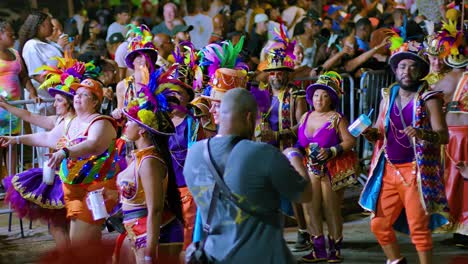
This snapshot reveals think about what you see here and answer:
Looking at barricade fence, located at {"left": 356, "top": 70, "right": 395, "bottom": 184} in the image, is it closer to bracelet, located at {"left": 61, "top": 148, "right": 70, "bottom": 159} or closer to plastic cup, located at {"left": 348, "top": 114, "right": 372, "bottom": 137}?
plastic cup, located at {"left": 348, "top": 114, "right": 372, "bottom": 137}

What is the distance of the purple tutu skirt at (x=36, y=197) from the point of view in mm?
8938

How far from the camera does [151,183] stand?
7168 millimetres

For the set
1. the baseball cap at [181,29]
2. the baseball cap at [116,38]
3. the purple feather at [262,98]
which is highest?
the baseball cap at [181,29]

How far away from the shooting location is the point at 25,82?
11500mm

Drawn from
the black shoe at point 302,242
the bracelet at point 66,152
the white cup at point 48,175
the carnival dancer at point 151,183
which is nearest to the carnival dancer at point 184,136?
the carnival dancer at point 151,183

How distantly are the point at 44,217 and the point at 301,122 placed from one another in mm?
2687

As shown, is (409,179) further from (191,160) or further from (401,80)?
(191,160)

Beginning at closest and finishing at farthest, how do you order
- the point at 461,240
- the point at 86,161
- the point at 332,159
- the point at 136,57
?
the point at 86,161
the point at 332,159
the point at 136,57
the point at 461,240

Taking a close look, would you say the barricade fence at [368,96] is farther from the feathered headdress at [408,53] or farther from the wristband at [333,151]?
the feathered headdress at [408,53]

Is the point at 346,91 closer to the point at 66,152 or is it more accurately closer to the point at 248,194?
the point at 66,152

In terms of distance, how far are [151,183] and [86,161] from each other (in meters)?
1.62

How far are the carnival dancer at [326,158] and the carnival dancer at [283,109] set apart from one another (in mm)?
251

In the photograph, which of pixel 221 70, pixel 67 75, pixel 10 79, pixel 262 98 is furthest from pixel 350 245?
pixel 10 79

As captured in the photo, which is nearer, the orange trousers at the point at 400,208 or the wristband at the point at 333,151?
the orange trousers at the point at 400,208
